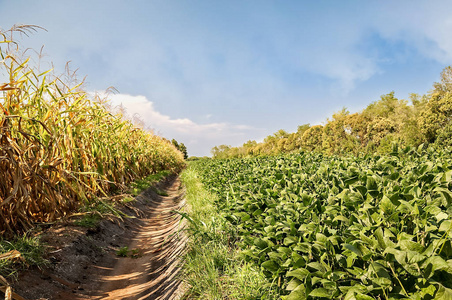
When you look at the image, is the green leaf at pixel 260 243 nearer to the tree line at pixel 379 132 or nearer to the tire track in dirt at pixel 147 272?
the tire track in dirt at pixel 147 272

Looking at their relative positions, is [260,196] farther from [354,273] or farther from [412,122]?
[412,122]

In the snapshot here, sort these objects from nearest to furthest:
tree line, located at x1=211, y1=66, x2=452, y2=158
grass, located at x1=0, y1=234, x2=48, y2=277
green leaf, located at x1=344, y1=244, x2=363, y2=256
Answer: green leaf, located at x1=344, y1=244, x2=363, y2=256
grass, located at x1=0, y1=234, x2=48, y2=277
tree line, located at x1=211, y1=66, x2=452, y2=158

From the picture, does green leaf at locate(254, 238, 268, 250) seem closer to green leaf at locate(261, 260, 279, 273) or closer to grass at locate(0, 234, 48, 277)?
green leaf at locate(261, 260, 279, 273)

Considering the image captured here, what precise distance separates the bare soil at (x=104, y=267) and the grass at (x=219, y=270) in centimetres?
31

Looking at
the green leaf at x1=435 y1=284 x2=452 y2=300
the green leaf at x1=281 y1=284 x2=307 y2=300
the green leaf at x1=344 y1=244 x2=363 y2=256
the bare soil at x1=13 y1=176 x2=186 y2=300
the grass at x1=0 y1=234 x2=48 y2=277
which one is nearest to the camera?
the green leaf at x1=435 y1=284 x2=452 y2=300

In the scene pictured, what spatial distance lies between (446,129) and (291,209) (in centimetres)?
1608

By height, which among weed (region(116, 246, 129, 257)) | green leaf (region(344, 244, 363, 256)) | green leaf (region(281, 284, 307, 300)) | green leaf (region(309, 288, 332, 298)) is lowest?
weed (region(116, 246, 129, 257))

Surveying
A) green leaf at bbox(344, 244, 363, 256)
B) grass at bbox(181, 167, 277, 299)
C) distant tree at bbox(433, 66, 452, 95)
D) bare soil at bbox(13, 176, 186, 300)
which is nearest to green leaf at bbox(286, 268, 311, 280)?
green leaf at bbox(344, 244, 363, 256)

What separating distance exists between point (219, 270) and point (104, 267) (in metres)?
2.46

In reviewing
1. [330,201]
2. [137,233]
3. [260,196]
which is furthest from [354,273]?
[137,233]

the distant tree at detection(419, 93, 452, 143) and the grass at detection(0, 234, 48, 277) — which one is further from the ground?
the distant tree at detection(419, 93, 452, 143)

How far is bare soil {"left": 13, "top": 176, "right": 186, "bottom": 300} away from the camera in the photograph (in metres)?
3.19

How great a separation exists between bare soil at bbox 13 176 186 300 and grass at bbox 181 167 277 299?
A: 1.01 feet

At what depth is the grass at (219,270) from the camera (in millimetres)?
2362
